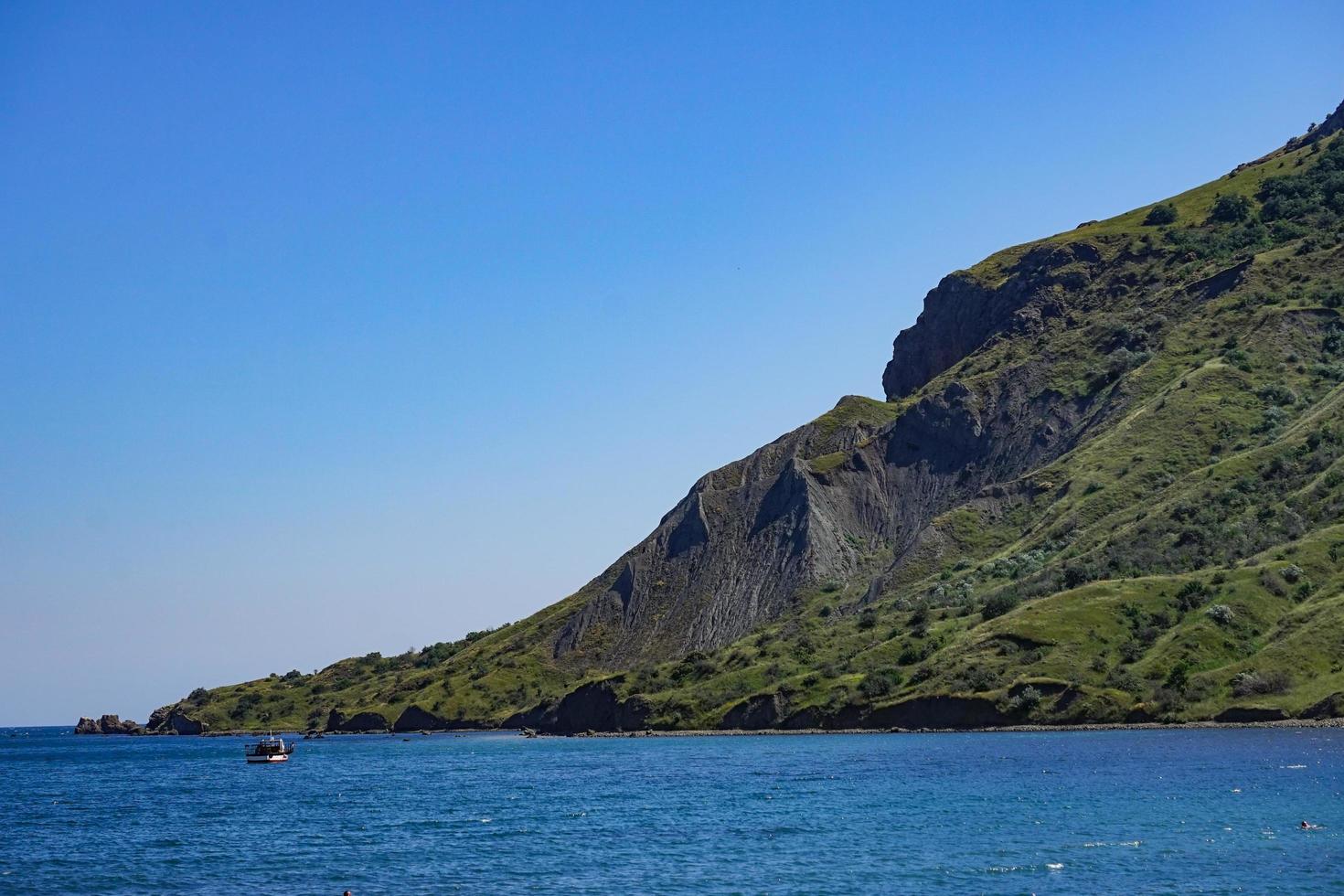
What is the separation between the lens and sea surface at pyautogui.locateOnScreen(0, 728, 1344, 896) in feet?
177

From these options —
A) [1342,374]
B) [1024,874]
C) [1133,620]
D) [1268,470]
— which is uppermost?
[1342,374]

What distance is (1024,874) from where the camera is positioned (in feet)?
171

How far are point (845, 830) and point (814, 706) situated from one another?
9516 centimetres

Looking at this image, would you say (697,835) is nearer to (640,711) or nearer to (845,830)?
(845,830)

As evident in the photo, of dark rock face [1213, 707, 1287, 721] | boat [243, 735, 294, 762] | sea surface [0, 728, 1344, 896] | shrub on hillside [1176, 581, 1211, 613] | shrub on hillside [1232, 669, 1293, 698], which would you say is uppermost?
shrub on hillside [1176, 581, 1211, 613]

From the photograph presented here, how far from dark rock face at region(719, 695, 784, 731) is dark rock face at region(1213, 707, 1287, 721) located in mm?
59176

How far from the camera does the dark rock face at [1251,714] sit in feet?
384

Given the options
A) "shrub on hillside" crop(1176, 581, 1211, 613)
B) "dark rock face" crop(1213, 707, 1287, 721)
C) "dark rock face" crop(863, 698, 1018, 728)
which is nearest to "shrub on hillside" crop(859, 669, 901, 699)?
"dark rock face" crop(863, 698, 1018, 728)

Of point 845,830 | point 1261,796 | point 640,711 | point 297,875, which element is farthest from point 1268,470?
point 297,875

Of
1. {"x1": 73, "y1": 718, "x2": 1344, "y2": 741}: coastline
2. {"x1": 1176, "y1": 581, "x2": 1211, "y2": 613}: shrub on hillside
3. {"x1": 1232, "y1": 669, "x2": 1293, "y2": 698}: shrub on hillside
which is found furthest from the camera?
{"x1": 1176, "y1": 581, "x2": 1211, "y2": 613}: shrub on hillside

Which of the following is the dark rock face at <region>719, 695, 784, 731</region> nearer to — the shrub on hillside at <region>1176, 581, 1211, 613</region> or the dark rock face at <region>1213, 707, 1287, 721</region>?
the shrub on hillside at <region>1176, 581, 1211, 613</region>

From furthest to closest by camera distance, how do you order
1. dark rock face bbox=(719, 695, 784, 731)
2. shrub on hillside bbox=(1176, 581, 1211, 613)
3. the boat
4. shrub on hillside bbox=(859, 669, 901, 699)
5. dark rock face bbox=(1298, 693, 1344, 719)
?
dark rock face bbox=(719, 695, 784, 731)
the boat
shrub on hillside bbox=(859, 669, 901, 699)
shrub on hillside bbox=(1176, 581, 1211, 613)
dark rock face bbox=(1298, 693, 1344, 719)

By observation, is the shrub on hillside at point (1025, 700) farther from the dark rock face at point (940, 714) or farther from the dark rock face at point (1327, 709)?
the dark rock face at point (1327, 709)

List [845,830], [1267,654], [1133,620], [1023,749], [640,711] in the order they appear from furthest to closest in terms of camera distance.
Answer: [640,711] < [1133,620] < [1267,654] < [1023,749] < [845,830]
